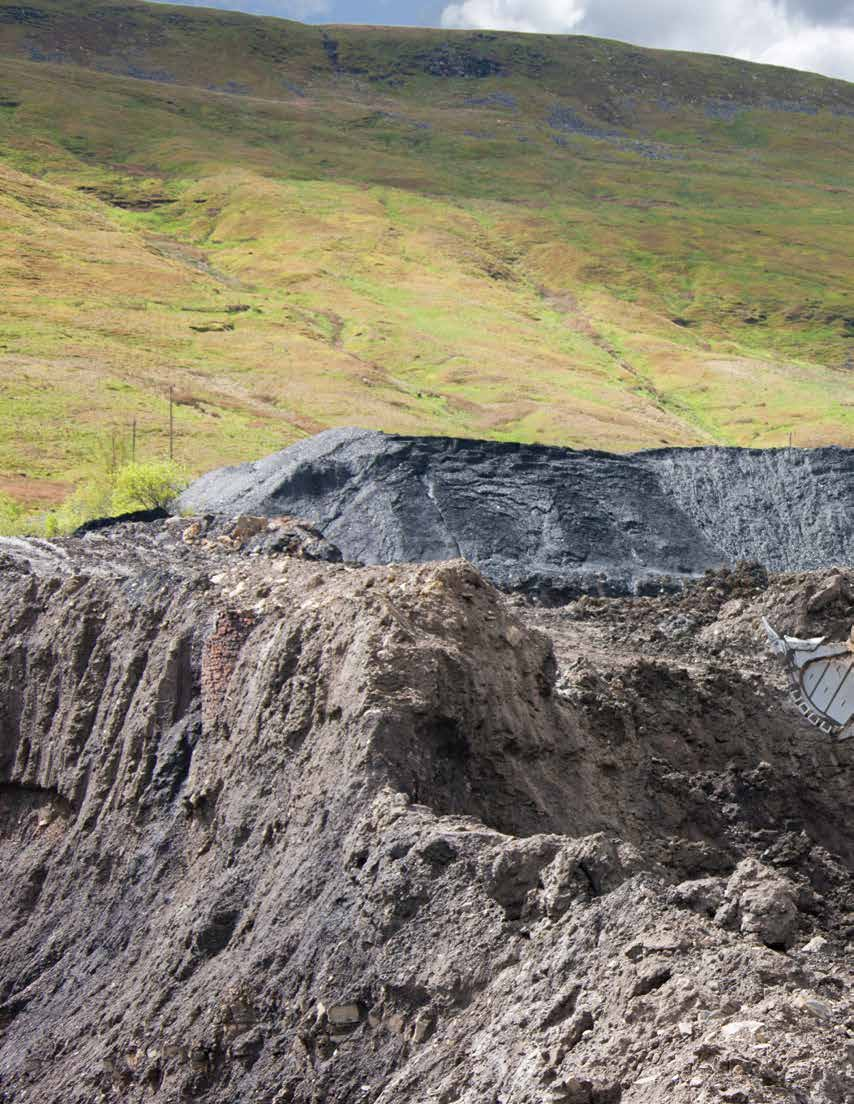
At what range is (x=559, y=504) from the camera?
157 ft

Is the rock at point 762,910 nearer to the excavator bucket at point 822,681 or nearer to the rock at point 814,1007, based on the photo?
the rock at point 814,1007

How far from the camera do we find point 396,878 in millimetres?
13500

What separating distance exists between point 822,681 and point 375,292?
101 metres

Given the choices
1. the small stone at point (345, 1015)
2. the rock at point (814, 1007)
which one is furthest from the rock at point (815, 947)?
the small stone at point (345, 1015)

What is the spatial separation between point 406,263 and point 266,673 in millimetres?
118879

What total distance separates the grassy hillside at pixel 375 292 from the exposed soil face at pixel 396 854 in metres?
46.9

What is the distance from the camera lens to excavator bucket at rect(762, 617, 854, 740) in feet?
85.7

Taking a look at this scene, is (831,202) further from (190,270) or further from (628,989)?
(628,989)

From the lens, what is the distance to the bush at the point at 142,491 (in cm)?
5453

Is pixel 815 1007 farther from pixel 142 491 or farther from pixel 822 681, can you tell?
pixel 142 491

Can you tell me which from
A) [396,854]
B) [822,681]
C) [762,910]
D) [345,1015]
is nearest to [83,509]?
[822,681]

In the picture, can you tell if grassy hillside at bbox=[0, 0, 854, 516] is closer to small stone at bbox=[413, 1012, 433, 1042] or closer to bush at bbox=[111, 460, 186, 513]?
bush at bbox=[111, 460, 186, 513]

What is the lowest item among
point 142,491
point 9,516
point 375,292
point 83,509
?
point 375,292

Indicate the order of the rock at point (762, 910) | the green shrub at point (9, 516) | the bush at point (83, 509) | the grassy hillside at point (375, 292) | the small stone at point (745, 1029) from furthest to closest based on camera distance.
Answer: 1. the grassy hillside at point (375, 292)
2. the green shrub at point (9, 516)
3. the bush at point (83, 509)
4. the rock at point (762, 910)
5. the small stone at point (745, 1029)
